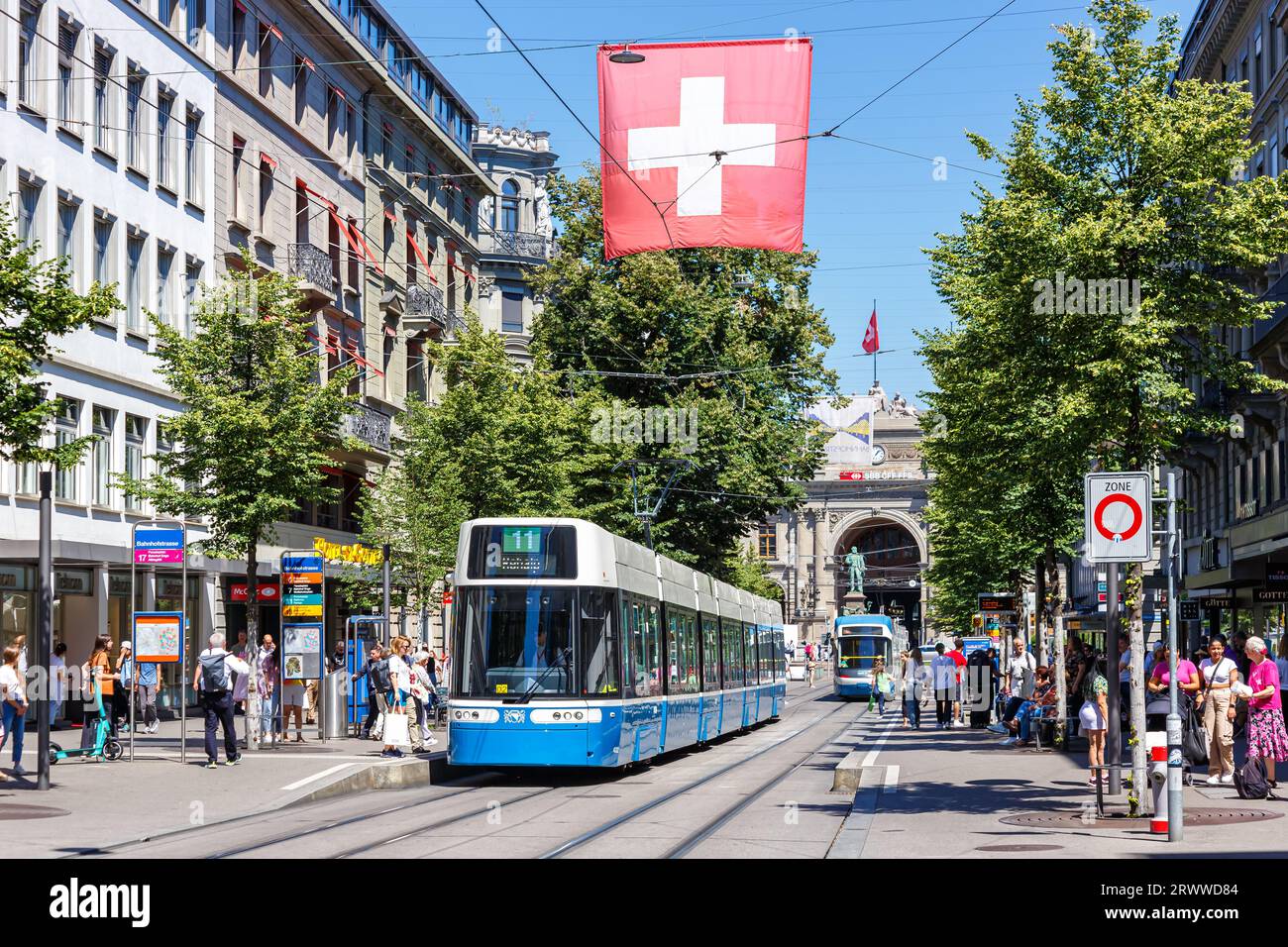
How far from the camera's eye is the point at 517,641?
2170 centimetres

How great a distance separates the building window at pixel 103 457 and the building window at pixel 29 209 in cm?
386

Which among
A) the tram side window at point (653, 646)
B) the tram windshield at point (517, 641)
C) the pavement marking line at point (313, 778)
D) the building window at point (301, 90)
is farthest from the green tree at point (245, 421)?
the building window at point (301, 90)

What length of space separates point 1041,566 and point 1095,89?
17.7 m

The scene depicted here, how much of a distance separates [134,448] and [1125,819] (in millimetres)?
25166

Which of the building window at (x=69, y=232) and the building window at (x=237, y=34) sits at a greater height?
the building window at (x=237, y=34)

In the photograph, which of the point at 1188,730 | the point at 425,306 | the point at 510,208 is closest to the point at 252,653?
the point at 1188,730

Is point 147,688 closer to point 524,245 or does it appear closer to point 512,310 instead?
point 512,310

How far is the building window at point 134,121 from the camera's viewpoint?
35812 mm

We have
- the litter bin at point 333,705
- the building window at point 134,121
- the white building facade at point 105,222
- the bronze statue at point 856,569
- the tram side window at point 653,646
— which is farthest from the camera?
the bronze statue at point 856,569

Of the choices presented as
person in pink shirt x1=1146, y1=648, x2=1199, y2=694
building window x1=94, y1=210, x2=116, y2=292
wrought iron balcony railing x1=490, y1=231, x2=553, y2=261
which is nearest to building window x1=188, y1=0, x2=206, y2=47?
building window x1=94, y1=210, x2=116, y2=292

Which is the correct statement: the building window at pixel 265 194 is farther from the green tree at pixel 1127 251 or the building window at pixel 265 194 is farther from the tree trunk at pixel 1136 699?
the tree trunk at pixel 1136 699
